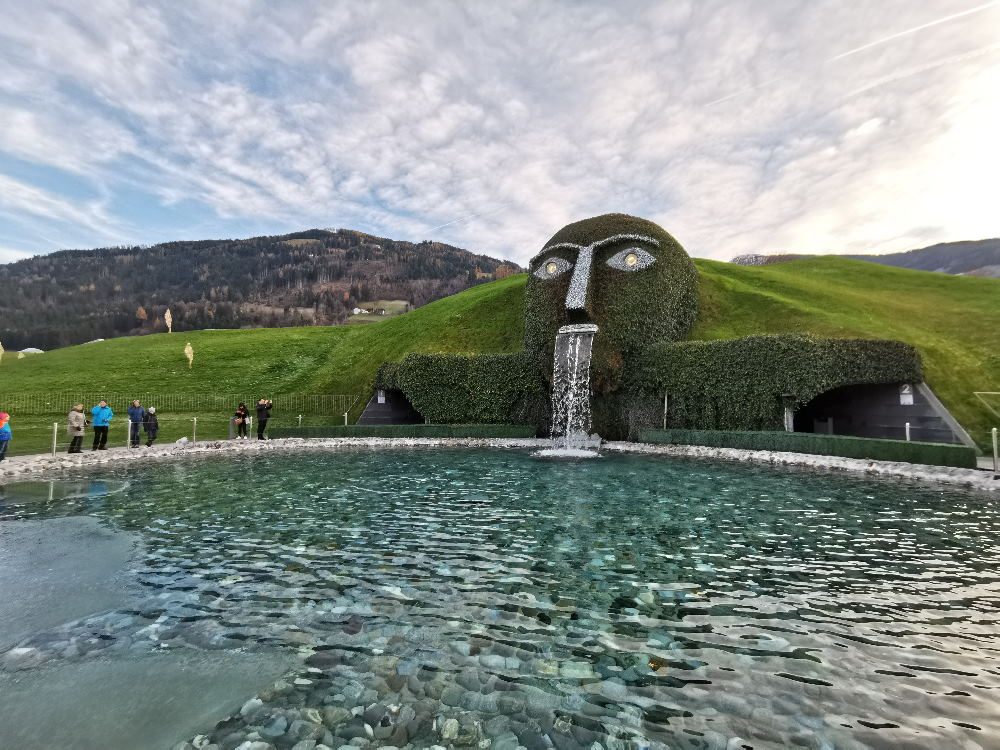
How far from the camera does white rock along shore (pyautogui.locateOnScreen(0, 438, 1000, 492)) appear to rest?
1424 centimetres

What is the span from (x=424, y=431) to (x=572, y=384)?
883 cm

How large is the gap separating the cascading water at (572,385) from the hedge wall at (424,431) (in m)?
1.96

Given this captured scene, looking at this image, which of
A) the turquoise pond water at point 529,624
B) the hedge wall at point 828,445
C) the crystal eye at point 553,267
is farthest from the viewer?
the crystal eye at point 553,267

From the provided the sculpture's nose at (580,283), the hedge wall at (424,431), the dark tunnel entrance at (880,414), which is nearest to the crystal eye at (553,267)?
the sculpture's nose at (580,283)

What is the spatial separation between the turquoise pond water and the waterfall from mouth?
16.2 m

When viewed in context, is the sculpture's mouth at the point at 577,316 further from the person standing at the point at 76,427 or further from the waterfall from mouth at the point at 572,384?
the person standing at the point at 76,427

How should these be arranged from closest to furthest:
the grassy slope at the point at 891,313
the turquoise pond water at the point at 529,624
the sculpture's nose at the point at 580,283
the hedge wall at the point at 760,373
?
the turquoise pond water at the point at 529,624, the hedge wall at the point at 760,373, the grassy slope at the point at 891,313, the sculpture's nose at the point at 580,283

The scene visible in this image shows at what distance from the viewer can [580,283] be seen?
1142 inches

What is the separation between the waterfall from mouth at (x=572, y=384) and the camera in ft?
90.0

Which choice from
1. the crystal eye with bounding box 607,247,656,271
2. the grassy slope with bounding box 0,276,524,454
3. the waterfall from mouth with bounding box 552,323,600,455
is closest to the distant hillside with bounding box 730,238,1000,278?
the grassy slope with bounding box 0,276,524,454

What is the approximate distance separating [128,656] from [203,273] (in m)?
190

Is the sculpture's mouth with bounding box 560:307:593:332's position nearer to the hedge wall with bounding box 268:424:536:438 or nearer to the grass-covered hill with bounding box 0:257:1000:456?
the hedge wall with bounding box 268:424:536:438

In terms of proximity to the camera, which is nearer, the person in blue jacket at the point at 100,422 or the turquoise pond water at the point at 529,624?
the turquoise pond water at the point at 529,624

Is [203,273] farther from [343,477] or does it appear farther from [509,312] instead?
[343,477]
